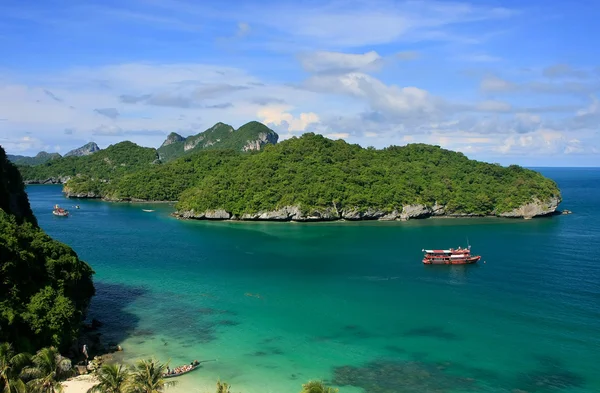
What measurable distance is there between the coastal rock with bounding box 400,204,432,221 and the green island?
71.2 meters

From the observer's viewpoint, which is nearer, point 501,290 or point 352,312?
point 352,312

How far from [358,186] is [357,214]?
25.1 feet

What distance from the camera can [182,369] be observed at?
27.8 m

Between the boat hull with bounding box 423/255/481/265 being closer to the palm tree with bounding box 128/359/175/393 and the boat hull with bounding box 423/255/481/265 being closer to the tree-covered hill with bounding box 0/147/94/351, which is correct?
the tree-covered hill with bounding box 0/147/94/351

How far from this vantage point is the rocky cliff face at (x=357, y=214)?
91812 millimetres

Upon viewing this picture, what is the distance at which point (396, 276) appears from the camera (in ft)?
168

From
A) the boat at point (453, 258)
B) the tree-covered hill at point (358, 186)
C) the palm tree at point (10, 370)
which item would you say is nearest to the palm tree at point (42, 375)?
the palm tree at point (10, 370)

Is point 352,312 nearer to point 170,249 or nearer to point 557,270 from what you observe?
point 557,270

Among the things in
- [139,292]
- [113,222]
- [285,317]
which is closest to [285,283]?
[285,317]

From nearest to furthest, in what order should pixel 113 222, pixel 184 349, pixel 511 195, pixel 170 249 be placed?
pixel 184 349
pixel 170 249
pixel 113 222
pixel 511 195

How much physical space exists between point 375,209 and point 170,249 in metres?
44.7

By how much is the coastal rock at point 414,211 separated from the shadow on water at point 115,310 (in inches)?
2469

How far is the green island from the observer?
746 inches

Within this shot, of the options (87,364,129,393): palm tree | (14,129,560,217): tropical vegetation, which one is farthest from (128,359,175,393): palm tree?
(14,129,560,217): tropical vegetation
